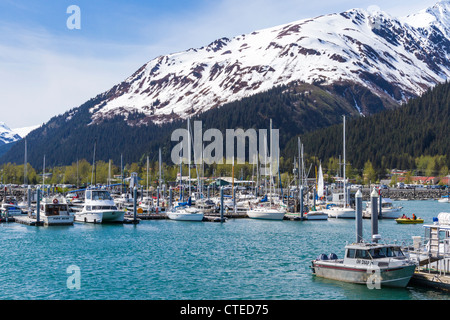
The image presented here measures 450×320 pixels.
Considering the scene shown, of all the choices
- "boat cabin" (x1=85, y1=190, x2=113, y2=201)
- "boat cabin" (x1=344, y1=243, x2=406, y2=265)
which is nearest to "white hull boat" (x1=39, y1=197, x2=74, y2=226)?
"boat cabin" (x1=85, y1=190, x2=113, y2=201)

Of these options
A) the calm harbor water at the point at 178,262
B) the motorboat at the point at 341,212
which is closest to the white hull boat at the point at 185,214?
the calm harbor water at the point at 178,262

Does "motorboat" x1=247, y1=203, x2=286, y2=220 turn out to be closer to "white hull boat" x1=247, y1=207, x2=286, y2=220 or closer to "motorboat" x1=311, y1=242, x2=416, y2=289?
"white hull boat" x1=247, y1=207, x2=286, y2=220

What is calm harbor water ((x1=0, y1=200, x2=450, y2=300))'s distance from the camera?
1647 inches

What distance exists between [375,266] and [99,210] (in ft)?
189

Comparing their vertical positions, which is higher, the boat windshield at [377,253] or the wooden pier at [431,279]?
the boat windshield at [377,253]

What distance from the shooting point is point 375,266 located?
137 ft

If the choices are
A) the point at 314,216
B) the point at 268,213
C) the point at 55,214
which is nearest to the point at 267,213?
the point at 268,213

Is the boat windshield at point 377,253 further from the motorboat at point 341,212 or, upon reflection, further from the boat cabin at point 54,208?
the motorboat at point 341,212

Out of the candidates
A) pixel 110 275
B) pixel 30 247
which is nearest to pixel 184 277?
pixel 110 275

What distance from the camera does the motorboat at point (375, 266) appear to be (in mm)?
41500

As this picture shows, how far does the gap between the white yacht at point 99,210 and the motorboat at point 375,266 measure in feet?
174

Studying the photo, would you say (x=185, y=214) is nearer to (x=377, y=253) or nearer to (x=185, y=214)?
(x=185, y=214)
